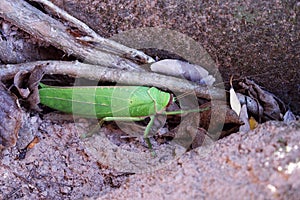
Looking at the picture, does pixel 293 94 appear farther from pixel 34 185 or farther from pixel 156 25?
pixel 34 185

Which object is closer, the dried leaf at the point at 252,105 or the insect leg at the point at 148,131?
the insect leg at the point at 148,131

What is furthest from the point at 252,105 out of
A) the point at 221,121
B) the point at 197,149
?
the point at 197,149

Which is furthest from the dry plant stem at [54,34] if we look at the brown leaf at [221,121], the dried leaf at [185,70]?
the brown leaf at [221,121]

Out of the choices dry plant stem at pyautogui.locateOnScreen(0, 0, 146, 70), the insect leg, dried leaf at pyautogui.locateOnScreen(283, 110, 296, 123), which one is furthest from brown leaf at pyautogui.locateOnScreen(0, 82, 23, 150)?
dried leaf at pyautogui.locateOnScreen(283, 110, 296, 123)

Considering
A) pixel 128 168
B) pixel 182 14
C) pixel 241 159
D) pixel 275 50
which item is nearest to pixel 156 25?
pixel 182 14

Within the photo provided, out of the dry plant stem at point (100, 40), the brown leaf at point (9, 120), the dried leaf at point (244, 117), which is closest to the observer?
the brown leaf at point (9, 120)

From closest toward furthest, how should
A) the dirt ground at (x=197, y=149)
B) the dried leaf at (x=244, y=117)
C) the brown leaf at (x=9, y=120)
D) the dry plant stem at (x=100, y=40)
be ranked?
the dirt ground at (x=197, y=149), the brown leaf at (x=9, y=120), the dried leaf at (x=244, y=117), the dry plant stem at (x=100, y=40)

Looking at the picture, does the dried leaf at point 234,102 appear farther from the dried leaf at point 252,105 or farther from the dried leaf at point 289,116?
the dried leaf at point 289,116
